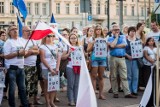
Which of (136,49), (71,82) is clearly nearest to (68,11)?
(136,49)

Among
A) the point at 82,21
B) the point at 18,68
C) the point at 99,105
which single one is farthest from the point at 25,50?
the point at 82,21

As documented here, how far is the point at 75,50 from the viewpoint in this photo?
1087 cm

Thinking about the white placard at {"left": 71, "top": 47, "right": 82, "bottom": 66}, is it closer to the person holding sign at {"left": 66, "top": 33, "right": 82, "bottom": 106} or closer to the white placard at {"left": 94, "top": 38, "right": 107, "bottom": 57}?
the person holding sign at {"left": 66, "top": 33, "right": 82, "bottom": 106}

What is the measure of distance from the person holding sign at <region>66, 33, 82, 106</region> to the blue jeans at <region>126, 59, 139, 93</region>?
5.91ft

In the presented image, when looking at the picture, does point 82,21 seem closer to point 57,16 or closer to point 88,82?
point 57,16

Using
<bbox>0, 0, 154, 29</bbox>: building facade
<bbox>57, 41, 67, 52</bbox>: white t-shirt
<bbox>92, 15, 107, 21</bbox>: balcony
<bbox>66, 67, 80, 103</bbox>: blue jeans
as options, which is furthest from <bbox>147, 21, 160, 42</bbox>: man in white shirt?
<bbox>92, 15, 107, 21</bbox>: balcony

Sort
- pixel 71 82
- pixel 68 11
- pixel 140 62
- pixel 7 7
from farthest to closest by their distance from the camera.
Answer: pixel 68 11 → pixel 7 7 → pixel 140 62 → pixel 71 82

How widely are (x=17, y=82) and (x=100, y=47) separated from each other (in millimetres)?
2530

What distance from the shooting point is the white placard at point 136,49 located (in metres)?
12.0

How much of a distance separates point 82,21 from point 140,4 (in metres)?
17.8

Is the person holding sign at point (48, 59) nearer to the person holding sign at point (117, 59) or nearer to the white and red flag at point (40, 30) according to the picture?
the white and red flag at point (40, 30)

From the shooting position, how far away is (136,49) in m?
12.0

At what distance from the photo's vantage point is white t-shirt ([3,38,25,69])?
9.53m

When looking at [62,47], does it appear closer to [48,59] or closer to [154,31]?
[48,59]
